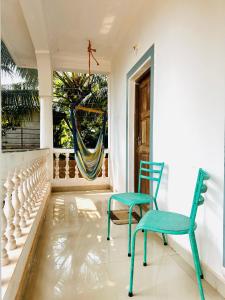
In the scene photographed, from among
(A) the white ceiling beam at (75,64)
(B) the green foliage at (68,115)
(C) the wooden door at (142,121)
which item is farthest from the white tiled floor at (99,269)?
(B) the green foliage at (68,115)

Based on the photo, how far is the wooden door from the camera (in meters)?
2.69

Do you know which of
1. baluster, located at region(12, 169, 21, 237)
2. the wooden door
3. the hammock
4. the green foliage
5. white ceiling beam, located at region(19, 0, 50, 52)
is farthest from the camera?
the green foliage

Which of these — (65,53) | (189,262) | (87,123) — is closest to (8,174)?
(189,262)

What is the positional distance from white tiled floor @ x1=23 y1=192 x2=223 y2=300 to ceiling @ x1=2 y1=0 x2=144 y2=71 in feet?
7.89

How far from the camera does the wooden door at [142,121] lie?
2693 mm

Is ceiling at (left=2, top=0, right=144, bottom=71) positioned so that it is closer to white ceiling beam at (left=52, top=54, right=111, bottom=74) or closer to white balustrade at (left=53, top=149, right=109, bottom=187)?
white ceiling beam at (left=52, top=54, right=111, bottom=74)

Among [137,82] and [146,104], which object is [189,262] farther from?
[137,82]

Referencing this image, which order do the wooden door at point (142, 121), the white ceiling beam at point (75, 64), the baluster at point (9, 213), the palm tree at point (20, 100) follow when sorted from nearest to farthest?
the baluster at point (9, 213)
the wooden door at point (142, 121)
the white ceiling beam at point (75, 64)
the palm tree at point (20, 100)

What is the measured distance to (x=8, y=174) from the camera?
1238 mm

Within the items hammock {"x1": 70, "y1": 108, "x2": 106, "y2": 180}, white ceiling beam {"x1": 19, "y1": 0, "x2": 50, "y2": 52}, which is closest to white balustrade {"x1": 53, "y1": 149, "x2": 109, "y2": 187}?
hammock {"x1": 70, "y1": 108, "x2": 106, "y2": 180}

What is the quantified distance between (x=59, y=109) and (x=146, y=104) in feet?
12.2

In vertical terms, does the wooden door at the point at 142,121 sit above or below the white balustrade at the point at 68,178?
above

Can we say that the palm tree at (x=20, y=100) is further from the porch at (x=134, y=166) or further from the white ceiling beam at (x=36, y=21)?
the white ceiling beam at (x=36, y=21)

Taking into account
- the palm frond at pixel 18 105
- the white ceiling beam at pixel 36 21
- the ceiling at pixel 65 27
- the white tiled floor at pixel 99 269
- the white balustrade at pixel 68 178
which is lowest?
the white tiled floor at pixel 99 269
